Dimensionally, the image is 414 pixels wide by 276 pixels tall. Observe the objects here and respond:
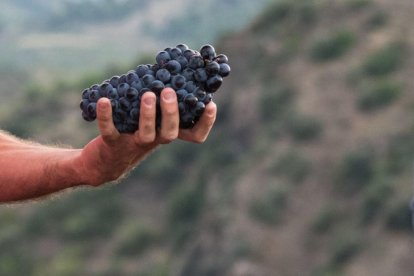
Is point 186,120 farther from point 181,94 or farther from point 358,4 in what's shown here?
point 358,4

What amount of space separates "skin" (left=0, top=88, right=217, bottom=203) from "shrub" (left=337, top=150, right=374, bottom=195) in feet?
67.4

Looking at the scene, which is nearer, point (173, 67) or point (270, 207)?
point (173, 67)

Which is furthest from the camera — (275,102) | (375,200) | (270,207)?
(275,102)

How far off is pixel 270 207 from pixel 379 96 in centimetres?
419

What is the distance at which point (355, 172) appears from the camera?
78.5ft

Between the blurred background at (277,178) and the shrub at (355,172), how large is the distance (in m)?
0.03

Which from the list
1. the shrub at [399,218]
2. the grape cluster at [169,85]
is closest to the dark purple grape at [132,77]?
the grape cluster at [169,85]

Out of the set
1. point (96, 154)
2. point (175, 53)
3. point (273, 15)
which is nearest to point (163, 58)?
point (175, 53)

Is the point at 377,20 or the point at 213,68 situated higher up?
the point at 377,20

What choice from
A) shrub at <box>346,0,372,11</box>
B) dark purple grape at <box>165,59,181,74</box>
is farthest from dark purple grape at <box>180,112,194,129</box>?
shrub at <box>346,0,372,11</box>

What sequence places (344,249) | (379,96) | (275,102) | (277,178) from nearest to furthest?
(344,249) < (277,178) < (379,96) < (275,102)

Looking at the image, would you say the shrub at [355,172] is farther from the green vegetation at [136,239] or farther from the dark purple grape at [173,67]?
the dark purple grape at [173,67]

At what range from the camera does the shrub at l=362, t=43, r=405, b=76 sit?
91.0ft

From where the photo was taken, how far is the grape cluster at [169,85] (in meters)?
2.68
